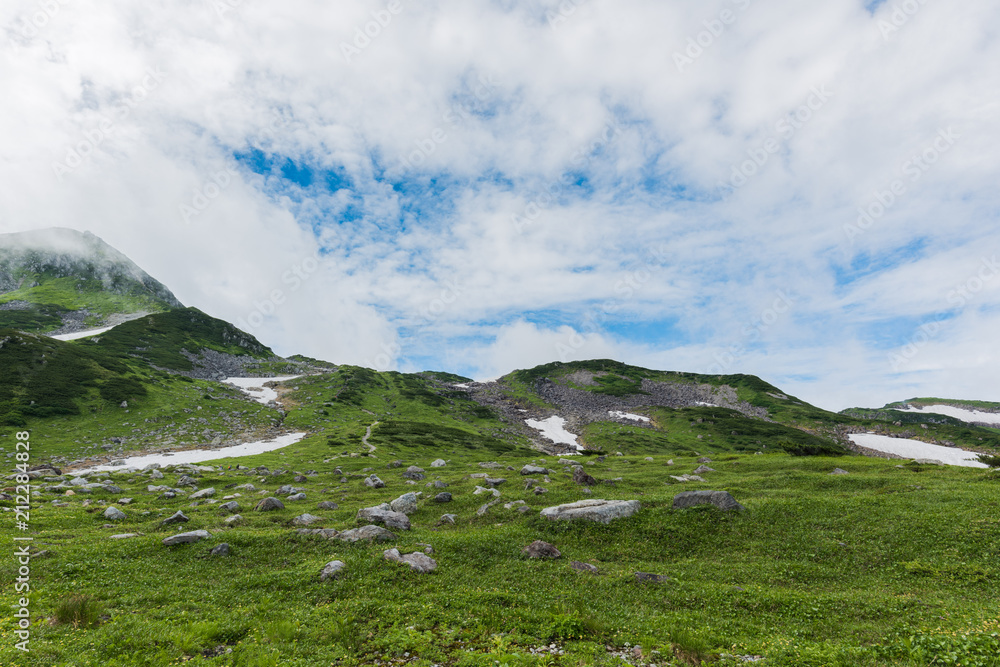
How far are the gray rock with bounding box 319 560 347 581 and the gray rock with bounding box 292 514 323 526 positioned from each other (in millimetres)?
9614

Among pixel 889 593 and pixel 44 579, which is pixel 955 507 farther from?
pixel 44 579

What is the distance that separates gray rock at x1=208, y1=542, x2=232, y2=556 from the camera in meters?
21.5

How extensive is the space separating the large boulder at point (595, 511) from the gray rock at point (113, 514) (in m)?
29.7

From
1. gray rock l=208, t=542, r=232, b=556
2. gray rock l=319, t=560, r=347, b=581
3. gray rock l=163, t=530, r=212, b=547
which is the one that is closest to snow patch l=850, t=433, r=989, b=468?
gray rock l=319, t=560, r=347, b=581

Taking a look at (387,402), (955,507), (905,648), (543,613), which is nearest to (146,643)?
(543,613)

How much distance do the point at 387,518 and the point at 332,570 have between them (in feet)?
25.7

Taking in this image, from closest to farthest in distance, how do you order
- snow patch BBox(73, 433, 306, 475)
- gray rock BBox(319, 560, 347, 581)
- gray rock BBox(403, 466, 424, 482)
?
gray rock BBox(319, 560, 347, 581)
gray rock BBox(403, 466, 424, 482)
snow patch BBox(73, 433, 306, 475)

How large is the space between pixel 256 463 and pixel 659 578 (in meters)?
52.6

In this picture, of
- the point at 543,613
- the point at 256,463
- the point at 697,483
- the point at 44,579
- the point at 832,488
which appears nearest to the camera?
the point at 543,613

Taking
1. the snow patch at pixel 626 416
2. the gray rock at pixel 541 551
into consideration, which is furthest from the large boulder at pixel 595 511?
the snow patch at pixel 626 416

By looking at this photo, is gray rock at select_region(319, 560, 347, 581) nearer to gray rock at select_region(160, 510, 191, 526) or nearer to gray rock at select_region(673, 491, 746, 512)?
gray rock at select_region(160, 510, 191, 526)

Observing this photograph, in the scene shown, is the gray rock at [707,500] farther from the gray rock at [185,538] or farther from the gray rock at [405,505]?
the gray rock at [185,538]

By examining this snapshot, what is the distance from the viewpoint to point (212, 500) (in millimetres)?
34219

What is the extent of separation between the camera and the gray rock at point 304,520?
2789 cm
